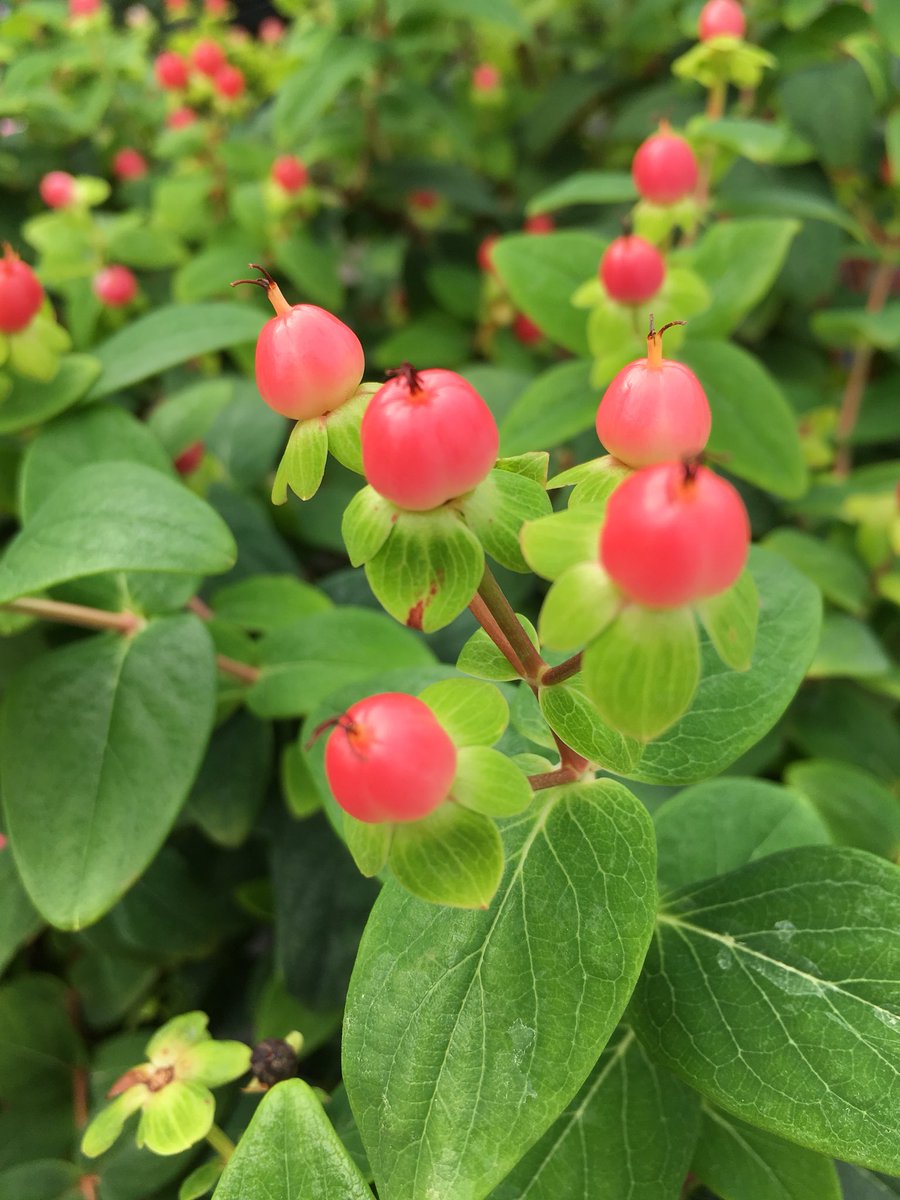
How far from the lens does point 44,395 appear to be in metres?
0.66

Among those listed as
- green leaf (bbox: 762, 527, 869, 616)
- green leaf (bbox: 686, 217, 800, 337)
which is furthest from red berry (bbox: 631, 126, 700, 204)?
green leaf (bbox: 762, 527, 869, 616)

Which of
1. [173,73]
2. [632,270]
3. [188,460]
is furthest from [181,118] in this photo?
[632,270]

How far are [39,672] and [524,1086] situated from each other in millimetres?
401

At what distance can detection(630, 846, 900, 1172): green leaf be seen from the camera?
318 millimetres

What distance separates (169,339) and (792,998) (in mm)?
612

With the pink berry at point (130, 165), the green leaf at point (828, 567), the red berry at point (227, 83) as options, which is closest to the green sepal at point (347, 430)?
the green leaf at point (828, 567)

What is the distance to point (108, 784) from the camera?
504 millimetres

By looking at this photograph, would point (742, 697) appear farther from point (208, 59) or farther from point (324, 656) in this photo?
point (208, 59)

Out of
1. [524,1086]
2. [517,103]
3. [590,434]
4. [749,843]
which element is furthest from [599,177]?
[524,1086]

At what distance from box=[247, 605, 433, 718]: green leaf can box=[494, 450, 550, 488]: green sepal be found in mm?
265

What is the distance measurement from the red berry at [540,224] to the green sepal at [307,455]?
85 centimetres

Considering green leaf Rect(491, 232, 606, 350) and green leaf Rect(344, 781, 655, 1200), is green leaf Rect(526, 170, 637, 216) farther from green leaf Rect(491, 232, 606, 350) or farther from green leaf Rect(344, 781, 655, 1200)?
green leaf Rect(344, 781, 655, 1200)

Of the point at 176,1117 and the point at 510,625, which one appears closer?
the point at 510,625

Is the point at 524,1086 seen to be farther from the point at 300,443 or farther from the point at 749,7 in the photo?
the point at 749,7
